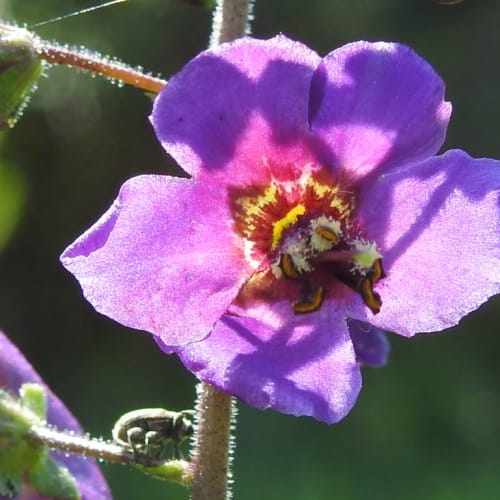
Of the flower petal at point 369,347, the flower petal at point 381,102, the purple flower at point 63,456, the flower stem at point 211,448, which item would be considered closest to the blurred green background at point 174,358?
the purple flower at point 63,456

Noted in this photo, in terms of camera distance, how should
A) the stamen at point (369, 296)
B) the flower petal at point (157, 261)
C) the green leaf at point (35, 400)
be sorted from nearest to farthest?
the flower petal at point (157, 261) → the stamen at point (369, 296) → the green leaf at point (35, 400)

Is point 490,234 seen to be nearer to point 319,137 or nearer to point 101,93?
point 319,137

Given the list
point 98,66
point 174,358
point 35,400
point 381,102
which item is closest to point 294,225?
point 381,102

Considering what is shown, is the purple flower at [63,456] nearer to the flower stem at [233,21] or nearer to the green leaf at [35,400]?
the green leaf at [35,400]

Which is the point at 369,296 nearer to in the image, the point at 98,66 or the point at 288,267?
the point at 288,267

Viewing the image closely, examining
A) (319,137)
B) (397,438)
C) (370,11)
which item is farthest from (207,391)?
(370,11)

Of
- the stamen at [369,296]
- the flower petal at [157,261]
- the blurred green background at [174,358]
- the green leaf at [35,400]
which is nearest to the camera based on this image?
the flower petal at [157,261]
